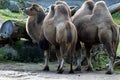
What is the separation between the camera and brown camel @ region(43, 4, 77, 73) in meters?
11.2

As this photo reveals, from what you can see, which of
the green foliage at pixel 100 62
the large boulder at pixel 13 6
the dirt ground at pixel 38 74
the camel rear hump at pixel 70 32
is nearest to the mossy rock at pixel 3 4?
the large boulder at pixel 13 6

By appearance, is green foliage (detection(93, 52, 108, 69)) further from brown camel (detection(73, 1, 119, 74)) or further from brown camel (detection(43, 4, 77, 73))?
brown camel (detection(43, 4, 77, 73))

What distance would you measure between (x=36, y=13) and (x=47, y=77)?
111 inches

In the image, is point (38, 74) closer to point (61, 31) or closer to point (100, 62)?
point (61, 31)

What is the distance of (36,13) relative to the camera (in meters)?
12.8

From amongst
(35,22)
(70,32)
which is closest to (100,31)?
(70,32)

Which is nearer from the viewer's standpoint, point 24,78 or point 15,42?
point 24,78

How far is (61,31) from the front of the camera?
37.0 ft

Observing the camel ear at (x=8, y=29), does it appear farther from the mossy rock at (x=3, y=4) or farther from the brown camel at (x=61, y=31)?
the mossy rock at (x=3, y=4)

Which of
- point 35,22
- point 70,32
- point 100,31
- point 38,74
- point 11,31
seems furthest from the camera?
point 11,31

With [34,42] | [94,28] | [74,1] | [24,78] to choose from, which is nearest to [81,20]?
[94,28]

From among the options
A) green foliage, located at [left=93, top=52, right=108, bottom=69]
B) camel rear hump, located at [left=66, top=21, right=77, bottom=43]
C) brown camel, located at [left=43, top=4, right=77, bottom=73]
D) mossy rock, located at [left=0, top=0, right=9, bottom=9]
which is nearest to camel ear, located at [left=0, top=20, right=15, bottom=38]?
brown camel, located at [left=43, top=4, right=77, bottom=73]

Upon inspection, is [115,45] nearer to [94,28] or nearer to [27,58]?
[94,28]

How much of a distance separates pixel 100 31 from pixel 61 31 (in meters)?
1.06
